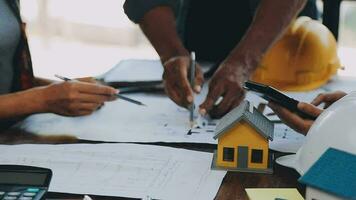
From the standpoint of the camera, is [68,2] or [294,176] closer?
[294,176]

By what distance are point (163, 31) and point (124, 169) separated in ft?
2.41

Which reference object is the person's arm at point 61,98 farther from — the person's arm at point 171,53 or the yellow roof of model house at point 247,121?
the yellow roof of model house at point 247,121

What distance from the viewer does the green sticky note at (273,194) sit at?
2.63ft

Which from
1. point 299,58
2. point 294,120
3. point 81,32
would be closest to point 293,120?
point 294,120

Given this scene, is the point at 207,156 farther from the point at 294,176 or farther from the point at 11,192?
the point at 11,192

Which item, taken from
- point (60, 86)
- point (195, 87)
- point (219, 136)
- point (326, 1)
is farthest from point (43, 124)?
point (326, 1)

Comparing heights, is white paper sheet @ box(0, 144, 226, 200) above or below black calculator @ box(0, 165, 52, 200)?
below

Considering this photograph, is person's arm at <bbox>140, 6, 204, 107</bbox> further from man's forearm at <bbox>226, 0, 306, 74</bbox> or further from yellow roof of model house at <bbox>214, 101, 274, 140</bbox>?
yellow roof of model house at <bbox>214, 101, 274, 140</bbox>

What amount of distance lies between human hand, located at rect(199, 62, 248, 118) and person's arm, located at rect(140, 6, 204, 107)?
4cm

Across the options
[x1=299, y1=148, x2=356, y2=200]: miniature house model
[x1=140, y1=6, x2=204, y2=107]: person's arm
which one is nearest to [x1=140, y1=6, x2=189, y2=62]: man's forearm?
[x1=140, y1=6, x2=204, y2=107]: person's arm

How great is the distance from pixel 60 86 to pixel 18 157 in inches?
10.5

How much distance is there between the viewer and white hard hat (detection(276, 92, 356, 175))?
758 millimetres

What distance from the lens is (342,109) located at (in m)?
0.81

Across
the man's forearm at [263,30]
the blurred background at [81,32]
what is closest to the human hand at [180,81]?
the man's forearm at [263,30]
